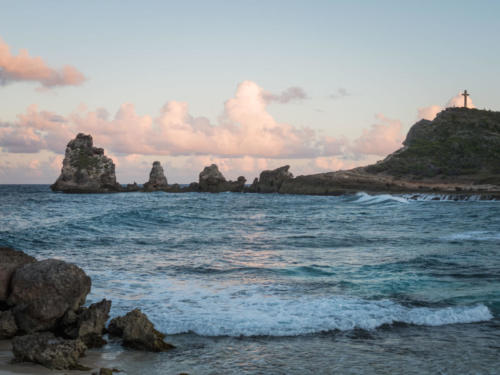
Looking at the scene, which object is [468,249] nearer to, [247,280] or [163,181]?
[247,280]

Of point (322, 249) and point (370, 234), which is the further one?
point (370, 234)

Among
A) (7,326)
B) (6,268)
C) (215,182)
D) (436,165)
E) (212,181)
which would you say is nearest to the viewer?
(7,326)

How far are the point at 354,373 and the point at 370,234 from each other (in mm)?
18270

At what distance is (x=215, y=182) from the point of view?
111 meters

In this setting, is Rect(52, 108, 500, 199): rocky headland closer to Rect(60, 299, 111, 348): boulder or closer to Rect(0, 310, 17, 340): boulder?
Rect(60, 299, 111, 348): boulder

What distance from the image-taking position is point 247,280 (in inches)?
500

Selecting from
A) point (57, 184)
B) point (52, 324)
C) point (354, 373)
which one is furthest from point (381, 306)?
point (57, 184)

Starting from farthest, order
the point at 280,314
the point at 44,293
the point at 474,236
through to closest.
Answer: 1. the point at 474,236
2. the point at 280,314
3. the point at 44,293

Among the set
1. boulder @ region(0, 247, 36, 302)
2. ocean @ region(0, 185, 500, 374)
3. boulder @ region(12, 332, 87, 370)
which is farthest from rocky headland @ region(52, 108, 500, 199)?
boulder @ region(12, 332, 87, 370)

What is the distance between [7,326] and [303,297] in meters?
6.11

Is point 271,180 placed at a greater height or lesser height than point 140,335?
greater

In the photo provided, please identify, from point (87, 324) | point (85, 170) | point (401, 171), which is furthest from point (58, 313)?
point (85, 170)

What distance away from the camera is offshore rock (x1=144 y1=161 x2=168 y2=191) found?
118m

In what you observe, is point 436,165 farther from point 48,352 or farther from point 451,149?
point 48,352
